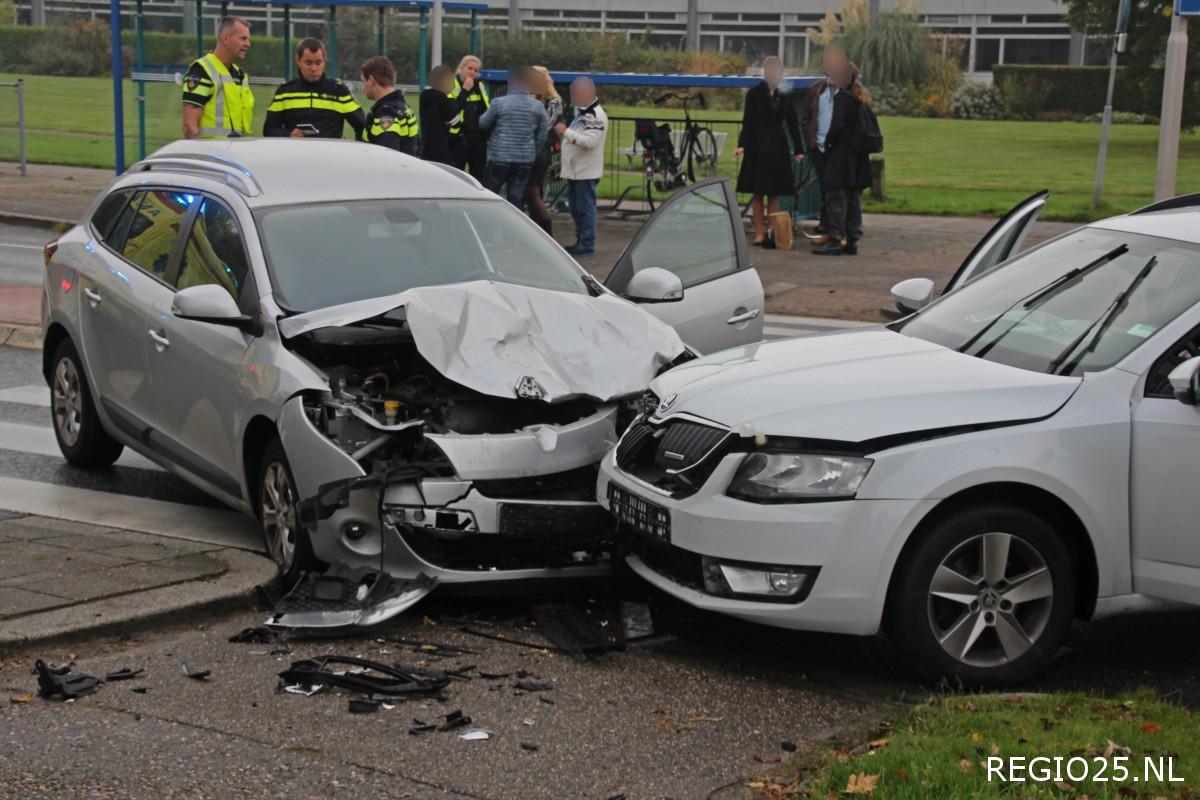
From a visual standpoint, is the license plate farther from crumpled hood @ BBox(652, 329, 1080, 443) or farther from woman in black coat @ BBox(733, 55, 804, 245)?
woman in black coat @ BBox(733, 55, 804, 245)

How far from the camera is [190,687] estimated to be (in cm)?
528

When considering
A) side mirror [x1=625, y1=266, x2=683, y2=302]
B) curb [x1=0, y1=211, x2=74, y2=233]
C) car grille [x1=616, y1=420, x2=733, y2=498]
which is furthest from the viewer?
curb [x1=0, y1=211, x2=74, y2=233]

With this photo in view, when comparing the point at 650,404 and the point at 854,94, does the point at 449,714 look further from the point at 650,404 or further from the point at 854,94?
the point at 854,94

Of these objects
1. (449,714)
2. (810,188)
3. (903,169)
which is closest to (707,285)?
(449,714)

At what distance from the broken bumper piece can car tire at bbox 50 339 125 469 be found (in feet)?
8.73

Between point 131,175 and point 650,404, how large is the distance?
3.70 m

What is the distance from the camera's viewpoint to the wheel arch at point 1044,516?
5355 mm

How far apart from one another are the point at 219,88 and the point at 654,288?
19.3 ft

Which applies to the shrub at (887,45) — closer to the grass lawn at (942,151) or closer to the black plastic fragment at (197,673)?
the grass lawn at (942,151)

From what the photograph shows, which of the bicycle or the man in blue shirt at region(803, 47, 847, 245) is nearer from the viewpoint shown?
the man in blue shirt at region(803, 47, 847, 245)

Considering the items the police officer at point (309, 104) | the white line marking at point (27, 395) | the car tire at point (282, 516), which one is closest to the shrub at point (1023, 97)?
the police officer at point (309, 104)

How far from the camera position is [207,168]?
25.4 ft

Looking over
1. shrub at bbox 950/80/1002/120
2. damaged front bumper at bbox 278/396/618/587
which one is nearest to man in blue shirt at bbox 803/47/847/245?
damaged front bumper at bbox 278/396/618/587

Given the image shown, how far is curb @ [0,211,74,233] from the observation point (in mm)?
19875
